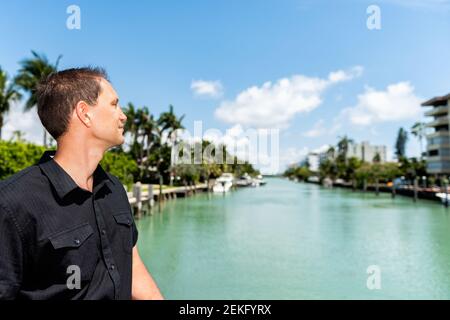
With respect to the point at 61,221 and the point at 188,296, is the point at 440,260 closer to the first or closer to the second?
the point at 188,296

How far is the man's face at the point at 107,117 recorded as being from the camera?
1368mm

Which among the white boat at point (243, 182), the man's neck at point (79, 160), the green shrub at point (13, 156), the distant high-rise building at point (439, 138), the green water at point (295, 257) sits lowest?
the green water at point (295, 257)

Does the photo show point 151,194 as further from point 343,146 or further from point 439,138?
point 343,146

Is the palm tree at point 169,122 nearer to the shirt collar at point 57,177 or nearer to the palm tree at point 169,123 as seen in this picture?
the palm tree at point 169,123

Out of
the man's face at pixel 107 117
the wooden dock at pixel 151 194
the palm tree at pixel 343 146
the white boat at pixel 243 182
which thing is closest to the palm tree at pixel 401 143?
the palm tree at pixel 343 146

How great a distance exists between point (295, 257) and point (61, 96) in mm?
19460

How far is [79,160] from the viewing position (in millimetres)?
1381

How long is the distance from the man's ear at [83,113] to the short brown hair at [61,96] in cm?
1

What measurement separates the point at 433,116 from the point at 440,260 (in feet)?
197

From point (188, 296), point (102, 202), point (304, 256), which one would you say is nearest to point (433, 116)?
point (304, 256)

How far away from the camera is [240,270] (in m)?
17.0

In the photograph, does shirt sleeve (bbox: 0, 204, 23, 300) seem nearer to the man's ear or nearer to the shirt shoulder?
the shirt shoulder

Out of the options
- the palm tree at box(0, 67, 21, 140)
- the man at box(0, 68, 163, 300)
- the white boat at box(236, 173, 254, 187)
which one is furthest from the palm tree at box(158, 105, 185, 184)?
the man at box(0, 68, 163, 300)

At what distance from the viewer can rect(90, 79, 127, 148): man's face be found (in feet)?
4.49
